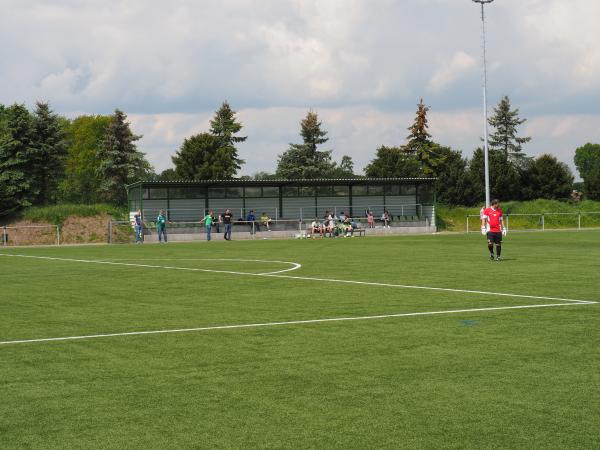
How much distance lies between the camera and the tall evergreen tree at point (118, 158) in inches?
3201

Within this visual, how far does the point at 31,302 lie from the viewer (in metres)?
15.1

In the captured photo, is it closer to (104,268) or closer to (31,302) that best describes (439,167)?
(104,268)

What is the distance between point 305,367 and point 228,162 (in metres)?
80.0

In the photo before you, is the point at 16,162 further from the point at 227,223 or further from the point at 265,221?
the point at 227,223

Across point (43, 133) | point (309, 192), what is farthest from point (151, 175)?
point (309, 192)

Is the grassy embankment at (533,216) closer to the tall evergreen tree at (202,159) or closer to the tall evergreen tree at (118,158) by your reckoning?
the tall evergreen tree at (202,159)

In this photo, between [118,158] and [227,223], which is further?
[118,158]

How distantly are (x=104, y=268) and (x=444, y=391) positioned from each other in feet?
63.0

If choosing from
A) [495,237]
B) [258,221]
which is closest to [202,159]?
[258,221]

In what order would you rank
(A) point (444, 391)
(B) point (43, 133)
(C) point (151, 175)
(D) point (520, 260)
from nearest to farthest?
(A) point (444, 391) → (D) point (520, 260) → (B) point (43, 133) → (C) point (151, 175)

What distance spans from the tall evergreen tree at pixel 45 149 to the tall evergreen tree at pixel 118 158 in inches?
461

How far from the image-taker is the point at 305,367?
8336mm

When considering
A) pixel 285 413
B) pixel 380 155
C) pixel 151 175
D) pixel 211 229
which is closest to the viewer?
pixel 285 413

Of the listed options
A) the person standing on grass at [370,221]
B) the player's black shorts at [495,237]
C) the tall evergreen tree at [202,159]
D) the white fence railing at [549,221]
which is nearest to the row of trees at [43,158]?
the tall evergreen tree at [202,159]
